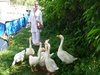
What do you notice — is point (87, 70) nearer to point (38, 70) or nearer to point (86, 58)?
point (86, 58)

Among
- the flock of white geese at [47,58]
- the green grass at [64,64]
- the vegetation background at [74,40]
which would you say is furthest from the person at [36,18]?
the flock of white geese at [47,58]

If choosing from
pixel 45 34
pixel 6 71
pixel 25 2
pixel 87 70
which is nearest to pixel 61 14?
pixel 45 34

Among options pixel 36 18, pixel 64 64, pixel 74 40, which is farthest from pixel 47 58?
pixel 36 18

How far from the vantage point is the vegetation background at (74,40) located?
19.7 feet

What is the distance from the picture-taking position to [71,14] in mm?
11797

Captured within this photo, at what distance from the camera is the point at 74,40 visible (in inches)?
425

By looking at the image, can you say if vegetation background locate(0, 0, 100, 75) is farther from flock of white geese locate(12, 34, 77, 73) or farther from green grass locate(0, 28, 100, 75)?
flock of white geese locate(12, 34, 77, 73)

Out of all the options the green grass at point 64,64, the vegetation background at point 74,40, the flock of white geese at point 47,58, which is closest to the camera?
the vegetation background at point 74,40

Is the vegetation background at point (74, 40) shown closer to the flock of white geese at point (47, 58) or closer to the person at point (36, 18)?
the flock of white geese at point (47, 58)

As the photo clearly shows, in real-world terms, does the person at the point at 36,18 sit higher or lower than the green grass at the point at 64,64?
higher

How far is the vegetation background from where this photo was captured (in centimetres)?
600

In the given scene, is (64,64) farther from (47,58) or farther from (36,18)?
(36,18)

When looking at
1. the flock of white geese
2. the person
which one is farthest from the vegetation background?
the person

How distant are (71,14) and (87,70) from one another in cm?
472
